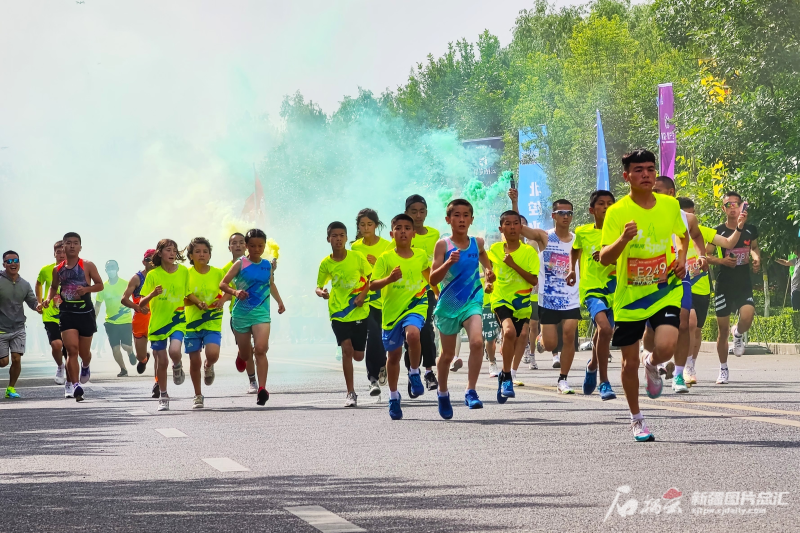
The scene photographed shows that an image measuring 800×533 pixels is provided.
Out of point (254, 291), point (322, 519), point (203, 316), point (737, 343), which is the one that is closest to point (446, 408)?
point (254, 291)

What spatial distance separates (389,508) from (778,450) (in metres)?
2.84

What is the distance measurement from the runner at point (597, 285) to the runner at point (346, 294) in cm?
223

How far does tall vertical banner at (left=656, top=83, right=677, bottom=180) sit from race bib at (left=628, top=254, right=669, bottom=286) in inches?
869

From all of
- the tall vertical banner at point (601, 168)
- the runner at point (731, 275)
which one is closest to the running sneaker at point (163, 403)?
the runner at point (731, 275)

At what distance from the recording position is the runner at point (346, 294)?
539 inches

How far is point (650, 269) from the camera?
908 cm

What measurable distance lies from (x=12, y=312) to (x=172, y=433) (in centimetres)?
681

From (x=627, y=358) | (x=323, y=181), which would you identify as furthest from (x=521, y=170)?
(x=627, y=358)

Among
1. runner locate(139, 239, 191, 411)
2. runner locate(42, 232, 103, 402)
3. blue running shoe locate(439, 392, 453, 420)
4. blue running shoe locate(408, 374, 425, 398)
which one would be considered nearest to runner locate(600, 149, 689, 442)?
blue running shoe locate(439, 392, 453, 420)

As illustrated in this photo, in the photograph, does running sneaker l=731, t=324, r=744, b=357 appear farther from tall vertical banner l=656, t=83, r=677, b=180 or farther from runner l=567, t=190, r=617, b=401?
tall vertical banner l=656, t=83, r=677, b=180

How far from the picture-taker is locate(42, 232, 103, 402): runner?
16266 millimetres

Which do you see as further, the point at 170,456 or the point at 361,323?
the point at 361,323

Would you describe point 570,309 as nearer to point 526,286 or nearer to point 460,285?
point 526,286

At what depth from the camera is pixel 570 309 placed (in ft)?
46.6
